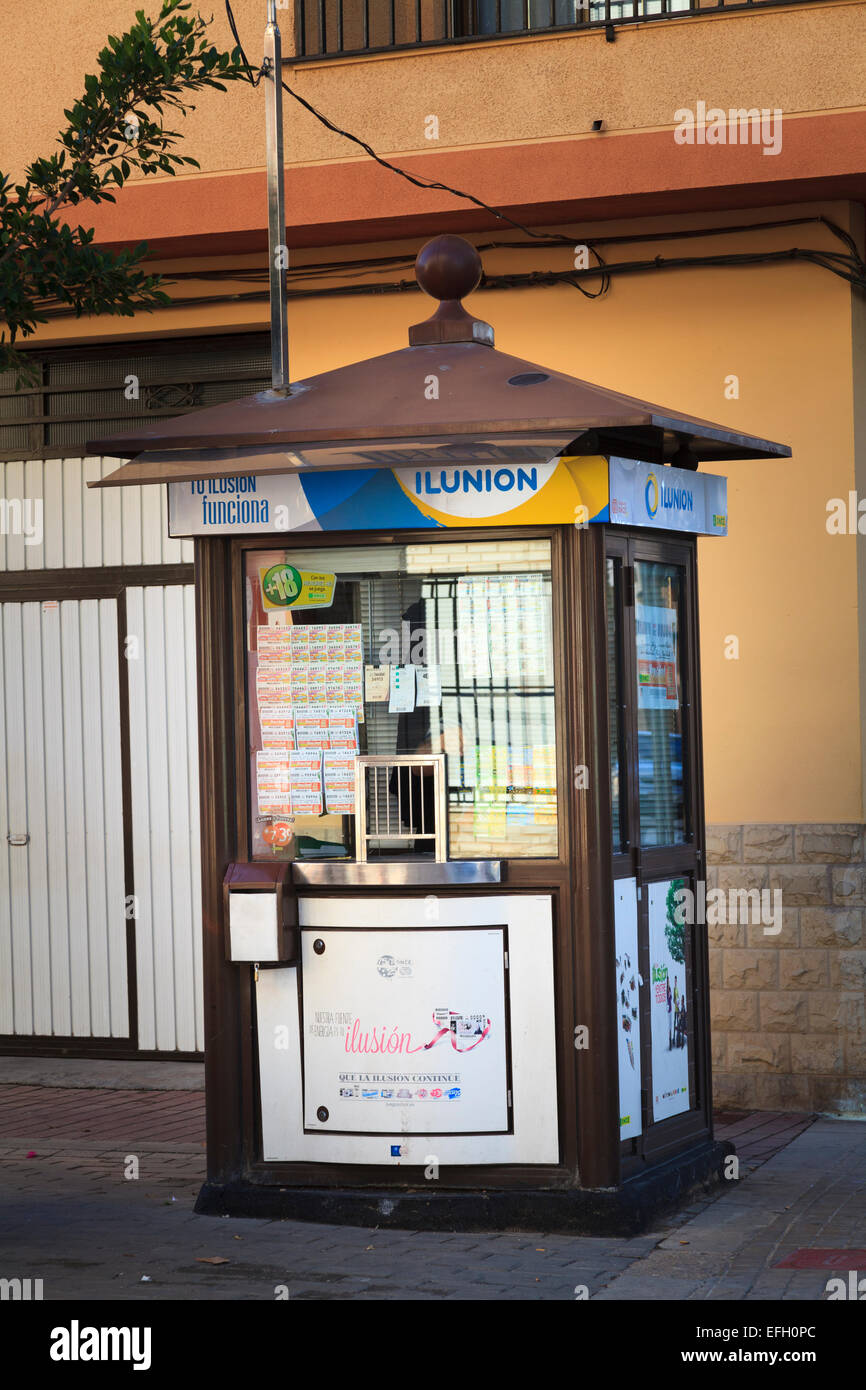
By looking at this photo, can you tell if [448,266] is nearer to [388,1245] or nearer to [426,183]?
[426,183]

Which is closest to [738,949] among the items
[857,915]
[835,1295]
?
[857,915]

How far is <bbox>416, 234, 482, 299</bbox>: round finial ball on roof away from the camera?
6824 millimetres

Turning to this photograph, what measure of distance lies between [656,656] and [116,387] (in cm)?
480

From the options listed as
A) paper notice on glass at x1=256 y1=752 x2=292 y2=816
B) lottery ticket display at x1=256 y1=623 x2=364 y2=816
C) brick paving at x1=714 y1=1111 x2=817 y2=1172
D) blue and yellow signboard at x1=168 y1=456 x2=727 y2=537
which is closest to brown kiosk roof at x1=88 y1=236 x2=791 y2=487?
blue and yellow signboard at x1=168 y1=456 x2=727 y2=537

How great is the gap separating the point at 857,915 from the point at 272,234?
169 inches

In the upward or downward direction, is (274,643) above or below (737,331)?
below

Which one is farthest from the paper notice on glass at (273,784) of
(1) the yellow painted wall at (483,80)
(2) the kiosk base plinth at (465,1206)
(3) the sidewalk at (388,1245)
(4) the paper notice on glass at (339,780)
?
(1) the yellow painted wall at (483,80)

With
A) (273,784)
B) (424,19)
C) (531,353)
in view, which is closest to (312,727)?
(273,784)

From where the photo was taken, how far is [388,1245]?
236 inches

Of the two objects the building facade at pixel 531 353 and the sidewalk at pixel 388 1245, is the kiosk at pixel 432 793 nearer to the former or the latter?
the sidewalk at pixel 388 1245

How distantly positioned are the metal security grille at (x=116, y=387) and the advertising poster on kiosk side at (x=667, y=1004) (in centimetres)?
458

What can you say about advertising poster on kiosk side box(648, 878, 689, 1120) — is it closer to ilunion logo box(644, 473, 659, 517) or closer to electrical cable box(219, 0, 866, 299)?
ilunion logo box(644, 473, 659, 517)

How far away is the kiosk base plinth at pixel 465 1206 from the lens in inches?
241

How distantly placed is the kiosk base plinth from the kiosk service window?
3.94ft
